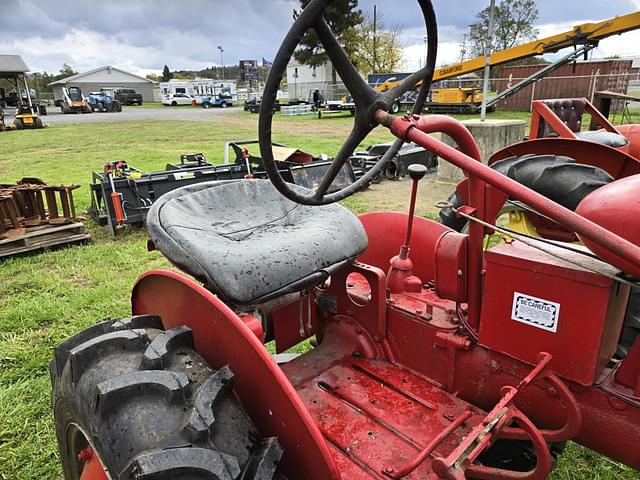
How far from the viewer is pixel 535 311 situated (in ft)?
4.15

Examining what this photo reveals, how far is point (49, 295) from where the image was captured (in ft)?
11.5

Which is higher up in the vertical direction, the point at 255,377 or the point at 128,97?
the point at 128,97

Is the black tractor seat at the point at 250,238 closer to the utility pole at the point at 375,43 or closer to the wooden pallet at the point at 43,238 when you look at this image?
the wooden pallet at the point at 43,238

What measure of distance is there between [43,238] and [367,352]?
378 cm

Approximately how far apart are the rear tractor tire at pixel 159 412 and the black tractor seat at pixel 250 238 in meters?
0.21

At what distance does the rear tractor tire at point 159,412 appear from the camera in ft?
3.48

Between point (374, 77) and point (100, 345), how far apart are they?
23408mm

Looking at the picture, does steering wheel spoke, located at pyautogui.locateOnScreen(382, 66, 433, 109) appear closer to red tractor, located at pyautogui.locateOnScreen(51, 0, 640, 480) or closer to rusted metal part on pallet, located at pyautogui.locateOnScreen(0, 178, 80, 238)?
red tractor, located at pyautogui.locateOnScreen(51, 0, 640, 480)

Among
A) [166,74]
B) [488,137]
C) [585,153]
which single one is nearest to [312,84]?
[488,137]

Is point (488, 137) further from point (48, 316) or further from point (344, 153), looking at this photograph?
point (344, 153)

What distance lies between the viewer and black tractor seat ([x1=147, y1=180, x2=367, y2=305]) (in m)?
1.44

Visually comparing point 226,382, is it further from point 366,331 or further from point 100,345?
point 366,331

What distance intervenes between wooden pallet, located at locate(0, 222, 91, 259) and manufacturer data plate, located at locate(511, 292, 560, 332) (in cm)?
429

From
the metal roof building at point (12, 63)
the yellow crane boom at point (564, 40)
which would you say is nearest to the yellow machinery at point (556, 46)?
the yellow crane boom at point (564, 40)
